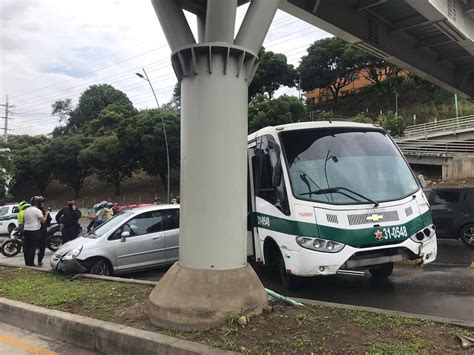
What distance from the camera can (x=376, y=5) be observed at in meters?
11.9

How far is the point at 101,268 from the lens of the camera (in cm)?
932

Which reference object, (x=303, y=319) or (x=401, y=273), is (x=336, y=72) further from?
(x=303, y=319)

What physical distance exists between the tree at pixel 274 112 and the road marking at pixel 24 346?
106 ft

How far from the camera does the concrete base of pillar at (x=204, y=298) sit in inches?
187

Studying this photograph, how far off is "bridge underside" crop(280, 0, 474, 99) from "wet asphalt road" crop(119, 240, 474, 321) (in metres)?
6.00

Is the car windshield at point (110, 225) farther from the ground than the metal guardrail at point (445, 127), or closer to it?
closer to it

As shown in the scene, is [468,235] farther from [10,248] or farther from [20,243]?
[10,248]

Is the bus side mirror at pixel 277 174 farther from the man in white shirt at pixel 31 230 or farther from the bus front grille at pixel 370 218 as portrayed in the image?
the man in white shirt at pixel 31 230

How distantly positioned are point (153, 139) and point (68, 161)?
1386 centimetres

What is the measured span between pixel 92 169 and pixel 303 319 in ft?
158

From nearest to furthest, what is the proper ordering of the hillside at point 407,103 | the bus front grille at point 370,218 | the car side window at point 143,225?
the bus front grille at point 370,218
the car side window at point 143,225
the hillside at point 407,103

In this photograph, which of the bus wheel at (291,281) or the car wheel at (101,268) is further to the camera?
the car wheel at (101,268)

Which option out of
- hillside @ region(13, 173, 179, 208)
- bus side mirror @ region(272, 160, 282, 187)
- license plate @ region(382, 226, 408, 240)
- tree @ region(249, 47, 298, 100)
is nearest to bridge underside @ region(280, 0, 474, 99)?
bus side mirror @ region(272, 160, 282, 187)

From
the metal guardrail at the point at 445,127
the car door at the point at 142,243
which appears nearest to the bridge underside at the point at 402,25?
the car door at the point at 142,243
